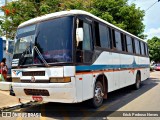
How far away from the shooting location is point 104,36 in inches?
358

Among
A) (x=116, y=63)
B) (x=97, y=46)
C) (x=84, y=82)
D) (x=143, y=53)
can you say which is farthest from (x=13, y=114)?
(x=143, y=53)

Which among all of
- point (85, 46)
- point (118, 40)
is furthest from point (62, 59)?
point (118, 40)

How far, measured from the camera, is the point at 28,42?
7.47 metres

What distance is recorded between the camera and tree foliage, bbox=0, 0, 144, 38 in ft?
58.0

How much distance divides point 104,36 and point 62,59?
9.44 feet

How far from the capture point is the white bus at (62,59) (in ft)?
22.0

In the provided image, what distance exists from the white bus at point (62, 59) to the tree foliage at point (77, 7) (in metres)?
9.50

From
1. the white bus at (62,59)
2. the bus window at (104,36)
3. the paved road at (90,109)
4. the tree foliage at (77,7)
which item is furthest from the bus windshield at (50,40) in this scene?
the tree foliage at (77,7)

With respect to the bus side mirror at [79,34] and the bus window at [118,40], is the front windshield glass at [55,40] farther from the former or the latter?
the bus window at [118,40]

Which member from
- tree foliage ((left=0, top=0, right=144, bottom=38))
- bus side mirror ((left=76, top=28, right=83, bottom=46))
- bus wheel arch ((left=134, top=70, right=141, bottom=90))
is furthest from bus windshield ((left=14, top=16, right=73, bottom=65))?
tree foliage ((left=0, top=0, right=144, bottom=38))

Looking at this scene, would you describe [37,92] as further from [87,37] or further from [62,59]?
[87,37]

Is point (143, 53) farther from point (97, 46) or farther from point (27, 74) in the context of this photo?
point (27, 74)

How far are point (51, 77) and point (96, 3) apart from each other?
15.3 metres

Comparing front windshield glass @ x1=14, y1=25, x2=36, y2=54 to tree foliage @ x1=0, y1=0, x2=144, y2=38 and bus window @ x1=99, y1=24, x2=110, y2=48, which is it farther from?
tree foliage @ x1=0, y1=0, x2=144, y2=38
